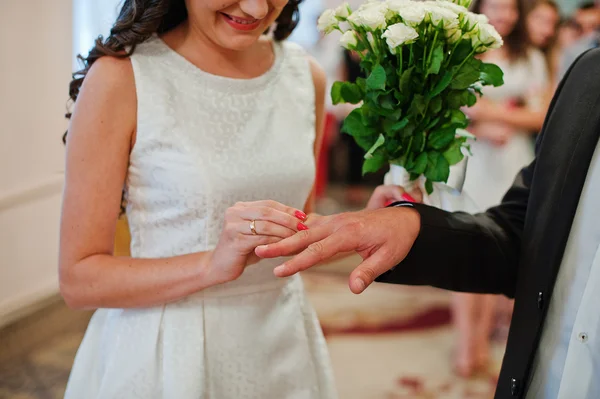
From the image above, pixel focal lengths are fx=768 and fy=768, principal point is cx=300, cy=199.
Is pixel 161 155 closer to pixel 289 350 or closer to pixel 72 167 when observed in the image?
pixel 72 167

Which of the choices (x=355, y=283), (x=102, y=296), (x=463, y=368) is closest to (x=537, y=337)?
(x=355, y=283)

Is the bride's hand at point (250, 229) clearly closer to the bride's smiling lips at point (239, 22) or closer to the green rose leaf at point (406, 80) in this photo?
the green rose leaf at point (406, 80)

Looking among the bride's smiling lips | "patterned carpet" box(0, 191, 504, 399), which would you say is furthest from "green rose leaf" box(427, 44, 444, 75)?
"patterned carpet" box(0, 191, 504, 399)

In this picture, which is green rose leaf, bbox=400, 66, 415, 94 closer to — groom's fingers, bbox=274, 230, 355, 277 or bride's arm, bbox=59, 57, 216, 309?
groom's fingers, bbox=274, 230, 355, 277

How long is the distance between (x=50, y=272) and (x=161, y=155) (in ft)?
9.27

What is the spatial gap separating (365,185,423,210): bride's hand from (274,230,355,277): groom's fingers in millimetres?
365

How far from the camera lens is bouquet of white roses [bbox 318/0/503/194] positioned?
164 cm

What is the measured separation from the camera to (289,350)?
6.38ft

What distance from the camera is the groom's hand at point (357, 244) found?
1.44 meters

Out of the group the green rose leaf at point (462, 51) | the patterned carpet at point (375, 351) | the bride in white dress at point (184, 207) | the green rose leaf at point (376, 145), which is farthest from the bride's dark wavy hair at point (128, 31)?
the patterned carpet at point (375, 351)

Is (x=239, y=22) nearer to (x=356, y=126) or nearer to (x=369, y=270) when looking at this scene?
(x=356, y=126)

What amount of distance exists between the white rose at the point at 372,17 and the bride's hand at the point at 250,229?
44 centimetres

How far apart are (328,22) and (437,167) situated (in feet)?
1.40

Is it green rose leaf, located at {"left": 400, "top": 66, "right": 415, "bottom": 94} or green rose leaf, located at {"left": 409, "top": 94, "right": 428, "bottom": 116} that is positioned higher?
green rose leaf, located at {"left": 400, "top": 66, "right": 415, "bottom": 94}
